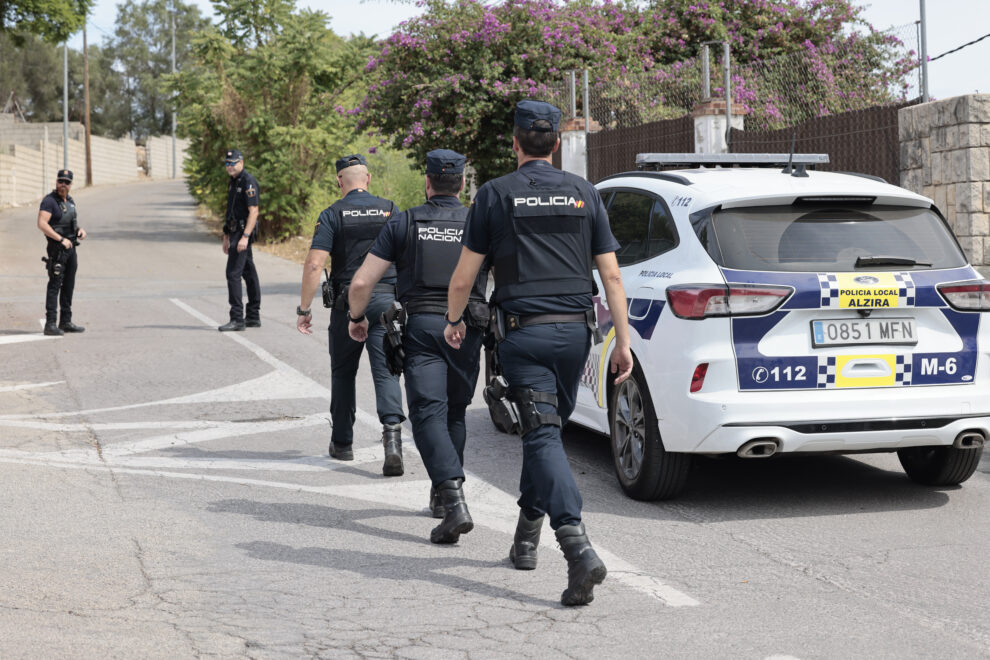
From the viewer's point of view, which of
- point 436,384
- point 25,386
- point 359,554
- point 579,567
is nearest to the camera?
point 579,567

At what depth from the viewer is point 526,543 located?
16.9 feet

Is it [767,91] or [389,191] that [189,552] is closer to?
[767,91]

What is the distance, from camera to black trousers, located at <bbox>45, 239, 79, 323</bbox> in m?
14.0

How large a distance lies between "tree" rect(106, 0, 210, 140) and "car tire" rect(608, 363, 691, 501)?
96363 millimetres

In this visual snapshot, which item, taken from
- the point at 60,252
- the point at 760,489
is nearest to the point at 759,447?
the point at 760,489

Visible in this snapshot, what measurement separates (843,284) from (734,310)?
0.54 metres

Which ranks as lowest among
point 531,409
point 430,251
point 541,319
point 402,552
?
point 402,552

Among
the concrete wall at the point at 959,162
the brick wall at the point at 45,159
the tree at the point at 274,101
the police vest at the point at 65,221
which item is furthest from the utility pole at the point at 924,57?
the brick wall at the point at 45,159

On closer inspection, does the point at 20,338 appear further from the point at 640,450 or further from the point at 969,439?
the point at 969,439

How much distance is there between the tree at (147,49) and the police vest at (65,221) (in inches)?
3437

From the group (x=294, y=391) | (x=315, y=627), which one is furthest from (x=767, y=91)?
(x=315, y=627)

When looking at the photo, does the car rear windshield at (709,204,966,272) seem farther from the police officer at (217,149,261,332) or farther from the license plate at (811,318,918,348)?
the police officer at (217,149,261,332)

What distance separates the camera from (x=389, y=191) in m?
32.9

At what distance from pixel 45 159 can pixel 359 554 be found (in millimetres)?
53677
